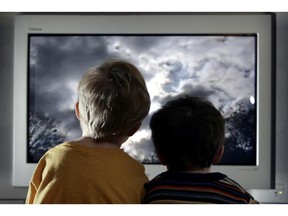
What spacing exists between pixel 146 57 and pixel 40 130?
395mm

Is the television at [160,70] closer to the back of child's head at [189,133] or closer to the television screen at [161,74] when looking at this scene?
the television screen at [161,74]

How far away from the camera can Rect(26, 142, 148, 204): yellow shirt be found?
3.03ft

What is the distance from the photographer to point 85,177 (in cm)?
93

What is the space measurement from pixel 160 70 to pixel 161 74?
0.5 inches

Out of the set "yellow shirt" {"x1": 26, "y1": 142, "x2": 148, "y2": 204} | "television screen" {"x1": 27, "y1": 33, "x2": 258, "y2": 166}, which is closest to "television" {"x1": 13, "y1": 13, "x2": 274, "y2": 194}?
"television screen" {"x1": 27, "y1": 33, "x2": 258, "y2": 166}

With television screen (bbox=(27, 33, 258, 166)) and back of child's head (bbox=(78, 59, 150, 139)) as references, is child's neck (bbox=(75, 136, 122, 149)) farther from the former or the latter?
television screen (bbox=(27, 33, 258, 166))

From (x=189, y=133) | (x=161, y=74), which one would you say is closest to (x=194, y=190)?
(x=189, y=133)

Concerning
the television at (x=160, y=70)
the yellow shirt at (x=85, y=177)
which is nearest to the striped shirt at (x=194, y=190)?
the yellow shirt at (x=85, y=177)

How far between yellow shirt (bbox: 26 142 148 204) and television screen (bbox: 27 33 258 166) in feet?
2.46

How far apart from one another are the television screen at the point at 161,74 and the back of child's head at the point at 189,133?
0.63 meters

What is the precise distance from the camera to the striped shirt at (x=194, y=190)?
0.98 metres

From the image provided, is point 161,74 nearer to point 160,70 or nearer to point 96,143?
point 160,70
